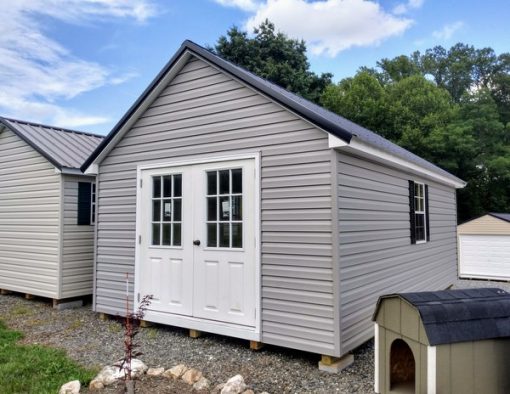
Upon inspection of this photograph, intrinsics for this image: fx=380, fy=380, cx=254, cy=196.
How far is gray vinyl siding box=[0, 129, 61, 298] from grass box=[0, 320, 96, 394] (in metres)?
2.72

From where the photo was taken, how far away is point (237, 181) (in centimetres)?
480

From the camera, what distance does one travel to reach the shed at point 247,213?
4.13m

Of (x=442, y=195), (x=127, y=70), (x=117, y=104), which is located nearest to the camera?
(x=442, y=195)

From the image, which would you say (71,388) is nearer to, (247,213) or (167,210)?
(247,213)

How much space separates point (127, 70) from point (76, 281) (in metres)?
8.14

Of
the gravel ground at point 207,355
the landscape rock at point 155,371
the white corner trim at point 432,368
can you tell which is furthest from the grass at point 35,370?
the white corner trim at point 432,368

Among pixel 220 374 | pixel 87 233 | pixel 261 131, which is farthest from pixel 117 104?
pixel 220 374

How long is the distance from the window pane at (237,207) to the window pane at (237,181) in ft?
0.33

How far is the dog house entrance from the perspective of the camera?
10.5 feet

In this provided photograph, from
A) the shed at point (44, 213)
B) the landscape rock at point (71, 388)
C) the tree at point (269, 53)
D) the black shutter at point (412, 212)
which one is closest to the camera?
the landscape rock at point (71, 388)

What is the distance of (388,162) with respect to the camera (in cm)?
521

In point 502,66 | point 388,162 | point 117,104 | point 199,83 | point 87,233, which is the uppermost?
point 502,66

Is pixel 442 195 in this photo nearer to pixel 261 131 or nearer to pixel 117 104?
pixel 261 131

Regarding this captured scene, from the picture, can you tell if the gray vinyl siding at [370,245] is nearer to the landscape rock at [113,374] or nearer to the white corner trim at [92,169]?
the landscape rock at [113,374]
